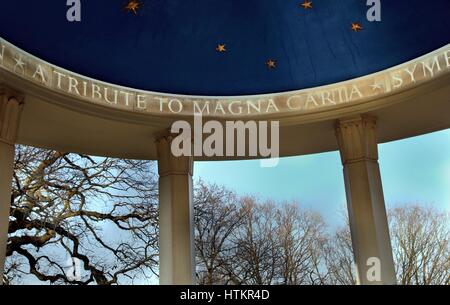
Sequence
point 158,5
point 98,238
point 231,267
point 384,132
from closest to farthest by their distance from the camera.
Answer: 1. point 158,5
2. point 384,132
3. point 98,238
4. point 231,267

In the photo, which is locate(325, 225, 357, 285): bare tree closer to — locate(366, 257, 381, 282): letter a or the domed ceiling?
locate(366, 257, 381, 282): letter a

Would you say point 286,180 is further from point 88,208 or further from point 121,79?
point 121,79

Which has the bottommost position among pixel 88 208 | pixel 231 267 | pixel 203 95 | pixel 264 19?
pixel 231 267

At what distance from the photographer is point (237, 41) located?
49.0 ft

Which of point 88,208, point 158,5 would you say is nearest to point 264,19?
point 158,5

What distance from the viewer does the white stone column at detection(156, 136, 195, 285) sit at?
13508 millimetres

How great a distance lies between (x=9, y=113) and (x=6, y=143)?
66 cm

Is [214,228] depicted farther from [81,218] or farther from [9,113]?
[9,113]

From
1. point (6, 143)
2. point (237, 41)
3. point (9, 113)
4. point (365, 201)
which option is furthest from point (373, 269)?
point (9, 113)

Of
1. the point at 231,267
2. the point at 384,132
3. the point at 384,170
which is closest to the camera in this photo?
the point at 384,132

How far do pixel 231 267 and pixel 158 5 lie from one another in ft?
36.8

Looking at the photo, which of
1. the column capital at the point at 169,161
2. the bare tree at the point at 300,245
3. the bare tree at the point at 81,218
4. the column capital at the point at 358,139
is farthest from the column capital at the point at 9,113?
the bare tree at the point at 300,245

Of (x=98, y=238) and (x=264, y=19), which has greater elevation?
(x=264, y=19)

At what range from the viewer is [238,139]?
15.7m
